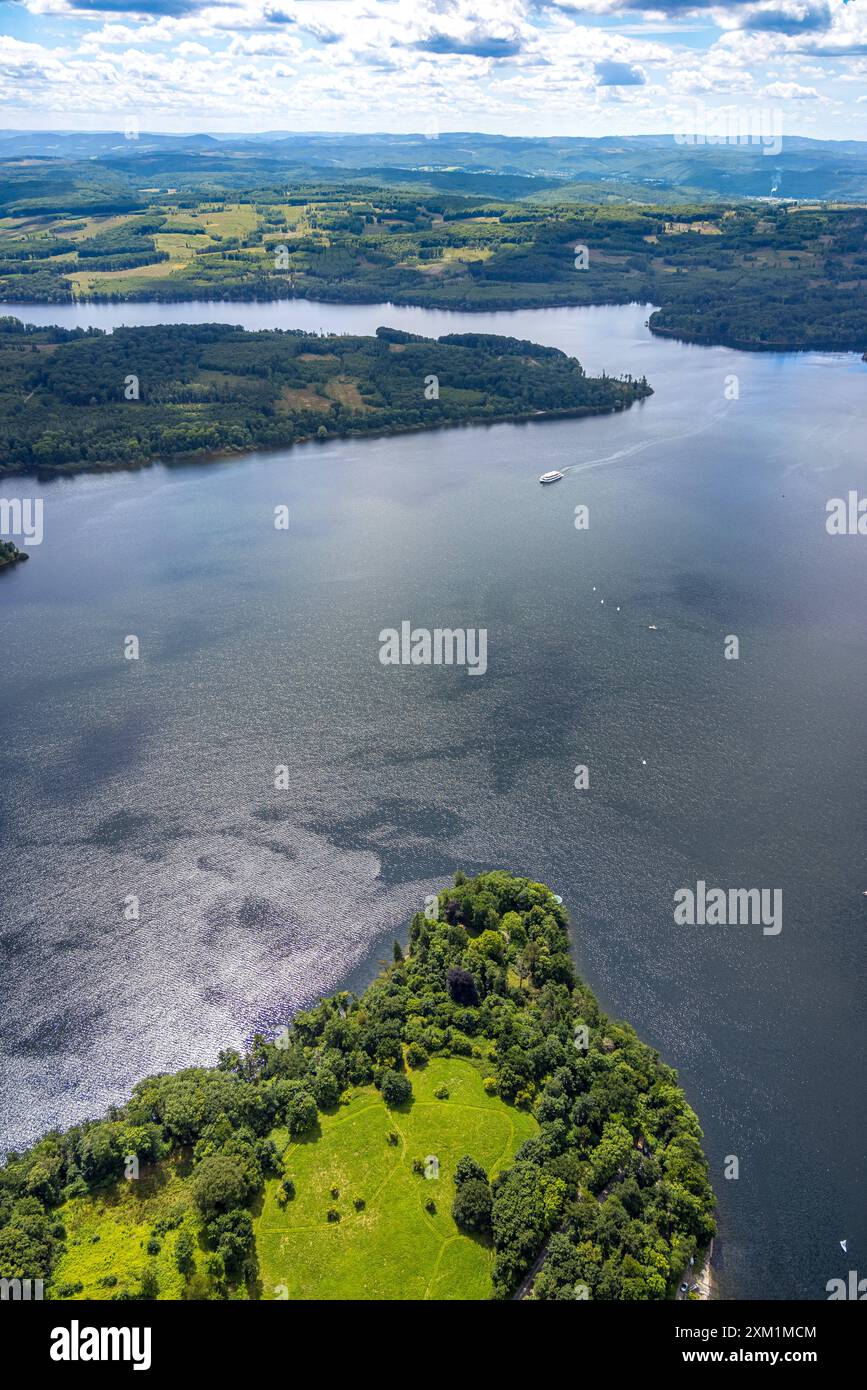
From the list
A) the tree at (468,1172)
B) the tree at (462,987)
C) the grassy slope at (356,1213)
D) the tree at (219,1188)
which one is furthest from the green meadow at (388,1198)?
the tree at (462,987)

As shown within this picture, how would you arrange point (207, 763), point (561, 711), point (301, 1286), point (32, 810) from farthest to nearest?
point (561, 711), point (207, 763), point (32, 810), point (301, 1286)

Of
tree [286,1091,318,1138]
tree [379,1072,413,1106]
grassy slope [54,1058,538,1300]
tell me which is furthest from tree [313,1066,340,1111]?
tree [379,1072,413,1106]

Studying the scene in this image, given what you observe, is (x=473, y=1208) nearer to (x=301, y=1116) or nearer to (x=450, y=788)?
(x=301, y=1116)

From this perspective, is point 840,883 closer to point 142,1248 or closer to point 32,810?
point 142,1248

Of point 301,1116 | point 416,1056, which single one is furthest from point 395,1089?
point 301,1116

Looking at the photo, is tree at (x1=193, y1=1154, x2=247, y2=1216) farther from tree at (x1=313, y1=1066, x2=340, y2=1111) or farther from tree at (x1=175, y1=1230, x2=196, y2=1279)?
Result: tree at (x1=313, y1=1066, x2=340, y2=1111)
